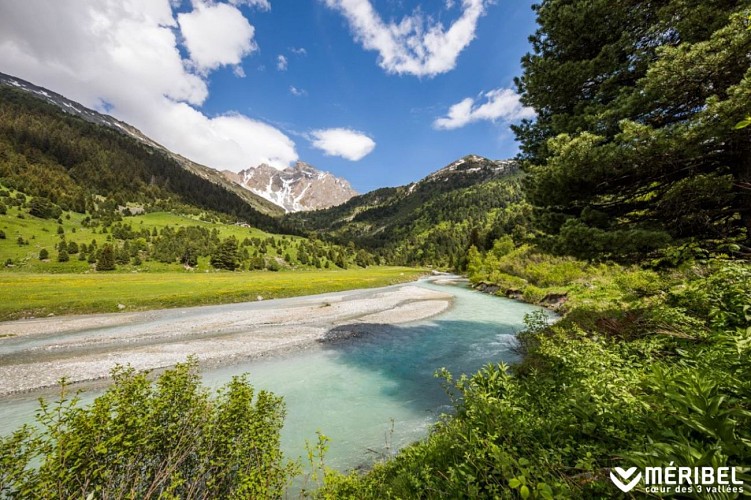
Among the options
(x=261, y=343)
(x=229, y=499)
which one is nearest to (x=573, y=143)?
(x=229, y=499)

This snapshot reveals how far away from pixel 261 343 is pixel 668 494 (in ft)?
69.6

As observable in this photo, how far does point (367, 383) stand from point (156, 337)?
18924 mm

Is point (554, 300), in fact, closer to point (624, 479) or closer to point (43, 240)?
point (624, 479)

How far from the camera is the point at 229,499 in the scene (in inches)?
189

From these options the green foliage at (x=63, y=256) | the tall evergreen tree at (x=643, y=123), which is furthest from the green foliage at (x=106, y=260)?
the tall evergreen tree at (x=643, y=123)

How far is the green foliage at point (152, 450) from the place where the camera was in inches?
169

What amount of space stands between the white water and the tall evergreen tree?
27.5 ft

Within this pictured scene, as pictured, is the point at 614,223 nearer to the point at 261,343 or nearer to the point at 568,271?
the point at 261,343

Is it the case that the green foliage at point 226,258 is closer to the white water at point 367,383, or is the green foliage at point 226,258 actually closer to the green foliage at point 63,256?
Result: the green foliage at point 63,256

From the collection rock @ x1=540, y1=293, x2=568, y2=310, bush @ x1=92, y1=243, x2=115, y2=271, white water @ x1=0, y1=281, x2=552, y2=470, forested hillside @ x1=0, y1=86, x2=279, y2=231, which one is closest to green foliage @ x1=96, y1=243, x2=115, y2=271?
bush @ x1=92, y1=243, x2=115, y2=271

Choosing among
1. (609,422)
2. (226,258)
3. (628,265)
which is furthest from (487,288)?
(226,258)

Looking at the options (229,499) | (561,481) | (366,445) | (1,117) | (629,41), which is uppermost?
(1,117)

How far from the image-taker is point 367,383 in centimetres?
1350

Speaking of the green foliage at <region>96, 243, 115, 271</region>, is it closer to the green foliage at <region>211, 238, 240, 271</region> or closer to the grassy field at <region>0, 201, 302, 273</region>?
the grassy field at <region>0, 201, 302, 273</region>
